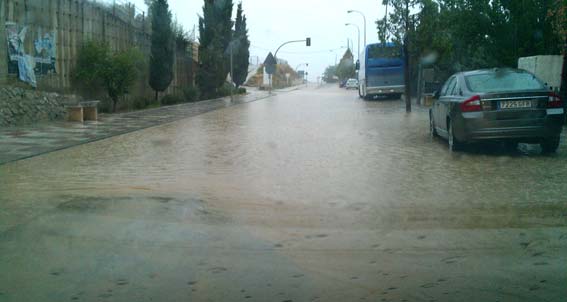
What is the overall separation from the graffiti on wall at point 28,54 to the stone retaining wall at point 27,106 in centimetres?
70

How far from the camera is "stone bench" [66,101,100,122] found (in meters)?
19.0

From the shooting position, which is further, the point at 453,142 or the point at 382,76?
the point at 382,76

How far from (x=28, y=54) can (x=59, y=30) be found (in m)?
2.45

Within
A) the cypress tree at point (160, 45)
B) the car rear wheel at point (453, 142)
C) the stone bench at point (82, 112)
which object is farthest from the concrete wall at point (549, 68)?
the cypress tree at point (160, 45)

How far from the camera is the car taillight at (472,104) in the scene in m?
10.8

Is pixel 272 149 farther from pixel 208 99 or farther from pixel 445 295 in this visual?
pixel 208 99

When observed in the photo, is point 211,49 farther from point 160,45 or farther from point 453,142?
point 453,142

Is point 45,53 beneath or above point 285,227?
above

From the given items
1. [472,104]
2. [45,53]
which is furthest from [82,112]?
[472,104]

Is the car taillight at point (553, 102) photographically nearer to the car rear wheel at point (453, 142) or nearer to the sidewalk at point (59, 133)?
the car rear wheel at point (453, 142)

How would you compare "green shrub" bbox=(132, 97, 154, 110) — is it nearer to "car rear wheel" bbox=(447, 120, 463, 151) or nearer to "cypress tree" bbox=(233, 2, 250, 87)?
"car rear wheel" bbox=(447, 120, 463, 151)

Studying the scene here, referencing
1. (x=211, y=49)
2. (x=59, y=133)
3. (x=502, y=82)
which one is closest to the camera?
(x=502, y=82)

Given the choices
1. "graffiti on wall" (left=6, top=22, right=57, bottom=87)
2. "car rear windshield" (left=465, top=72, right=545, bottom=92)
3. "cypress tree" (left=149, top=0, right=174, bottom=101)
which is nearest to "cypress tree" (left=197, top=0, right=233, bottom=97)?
"cypress tree" (left=149, top=0, right=174, bottom=101)

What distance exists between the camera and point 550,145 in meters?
11.2
